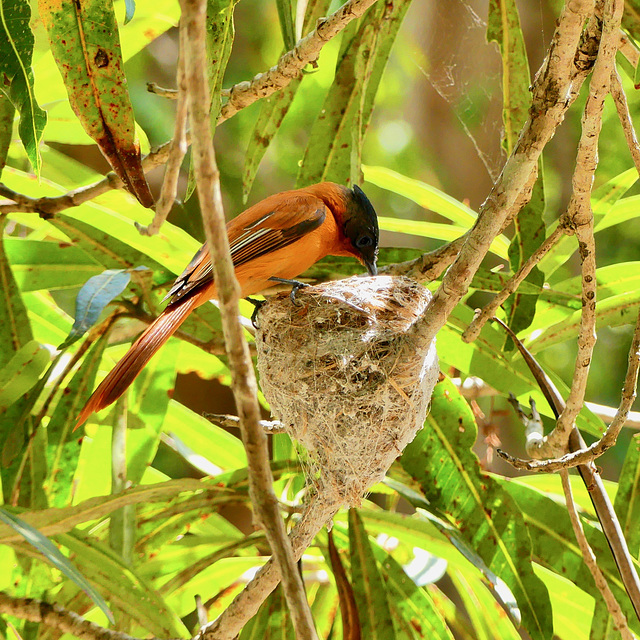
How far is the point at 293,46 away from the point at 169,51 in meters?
3.61

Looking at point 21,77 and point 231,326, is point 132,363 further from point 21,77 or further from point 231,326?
point 231,326

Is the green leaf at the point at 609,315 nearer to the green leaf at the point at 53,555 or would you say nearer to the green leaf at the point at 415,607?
the green leaf at the point at 415,607

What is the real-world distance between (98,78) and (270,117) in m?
0.94

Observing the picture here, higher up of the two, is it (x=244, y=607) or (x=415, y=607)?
(x=415, y=607)

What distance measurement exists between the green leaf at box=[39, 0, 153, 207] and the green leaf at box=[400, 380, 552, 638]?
1441mm

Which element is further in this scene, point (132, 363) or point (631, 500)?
point (631, 500)

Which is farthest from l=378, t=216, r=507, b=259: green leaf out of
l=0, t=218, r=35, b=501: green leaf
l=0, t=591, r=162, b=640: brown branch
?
l=0, t=591, r=162, b=640: brown branch

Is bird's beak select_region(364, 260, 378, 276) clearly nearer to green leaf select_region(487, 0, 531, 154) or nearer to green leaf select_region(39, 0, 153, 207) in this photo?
green leaf select_region(487, 0, 531, 154)

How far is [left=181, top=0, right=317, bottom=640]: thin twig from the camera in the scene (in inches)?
35.9

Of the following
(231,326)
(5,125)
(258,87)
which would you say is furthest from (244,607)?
(5,125)

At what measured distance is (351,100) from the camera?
299cm

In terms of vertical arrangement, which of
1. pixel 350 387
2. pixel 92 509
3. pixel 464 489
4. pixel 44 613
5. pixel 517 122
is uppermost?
pixel 517 122

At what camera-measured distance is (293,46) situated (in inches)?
95.1

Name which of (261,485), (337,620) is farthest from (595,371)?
(261,485)
